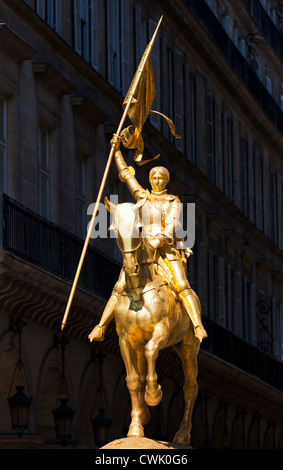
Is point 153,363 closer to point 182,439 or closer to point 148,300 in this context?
point 148,300

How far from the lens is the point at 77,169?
108ft

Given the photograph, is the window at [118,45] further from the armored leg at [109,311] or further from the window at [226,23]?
the armored leg at [109,311]

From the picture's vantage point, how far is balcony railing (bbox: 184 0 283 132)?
44844 mm

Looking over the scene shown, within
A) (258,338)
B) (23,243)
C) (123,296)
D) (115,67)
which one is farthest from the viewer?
(258,338)

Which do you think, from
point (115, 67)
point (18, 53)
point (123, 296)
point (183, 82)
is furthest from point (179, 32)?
point (123, 296)

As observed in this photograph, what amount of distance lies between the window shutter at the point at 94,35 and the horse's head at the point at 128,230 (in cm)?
1750

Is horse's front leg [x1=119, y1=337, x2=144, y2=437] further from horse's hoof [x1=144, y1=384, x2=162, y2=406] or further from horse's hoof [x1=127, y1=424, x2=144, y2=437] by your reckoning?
horse's hoof [x1=144, y1=384, x2=162, y2=406]

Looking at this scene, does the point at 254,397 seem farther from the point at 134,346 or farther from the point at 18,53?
the point at 134,346

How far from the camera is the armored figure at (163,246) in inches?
681

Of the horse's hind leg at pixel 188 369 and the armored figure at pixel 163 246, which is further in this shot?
the horse's hind leg at pixel 188 369

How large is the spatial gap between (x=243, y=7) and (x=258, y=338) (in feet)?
33.3

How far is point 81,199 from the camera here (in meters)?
32.7

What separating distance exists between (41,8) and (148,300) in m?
14.3

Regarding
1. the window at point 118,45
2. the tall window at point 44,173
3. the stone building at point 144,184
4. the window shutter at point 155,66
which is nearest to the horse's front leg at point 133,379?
the stone building at point 144,184
